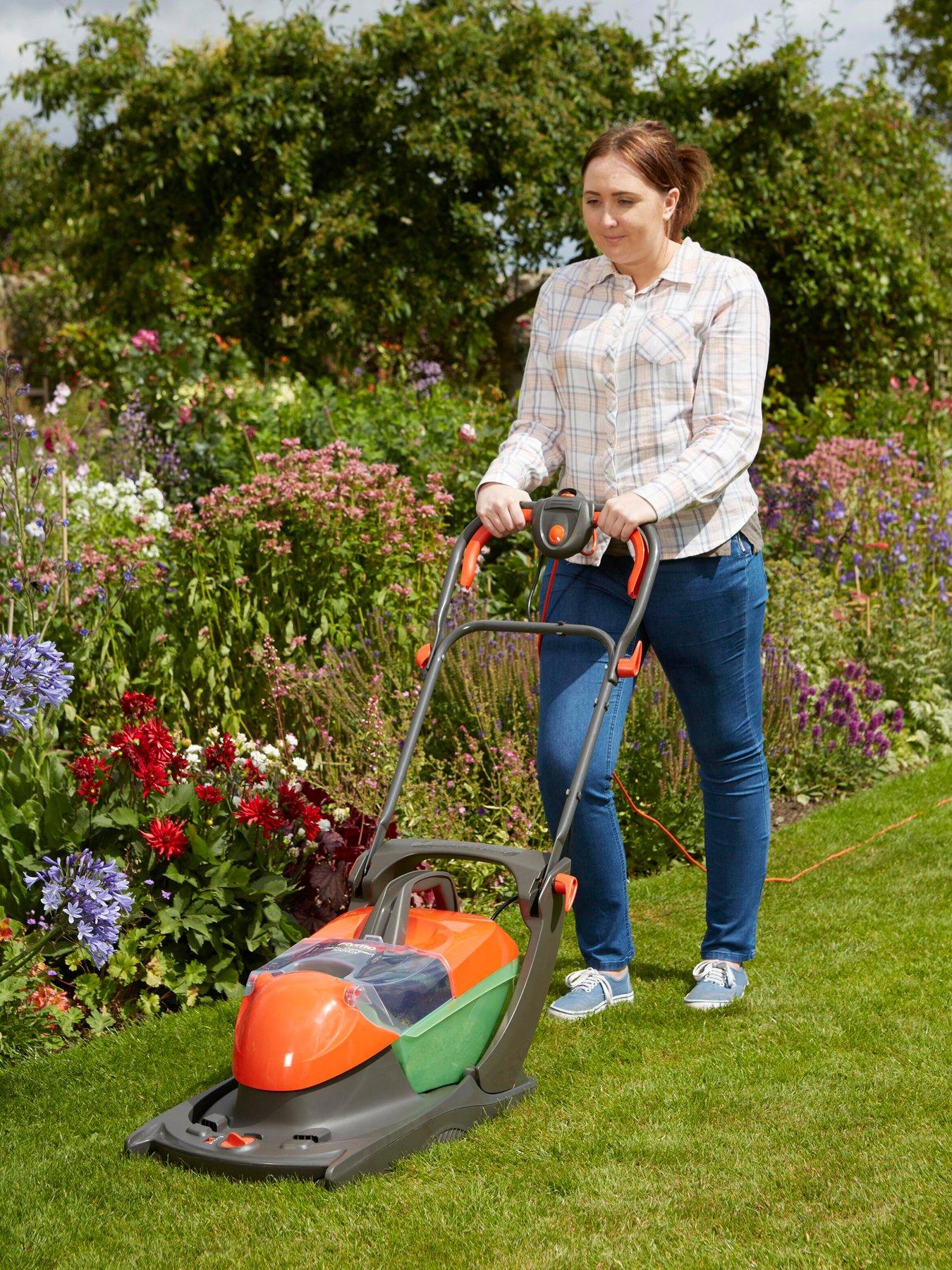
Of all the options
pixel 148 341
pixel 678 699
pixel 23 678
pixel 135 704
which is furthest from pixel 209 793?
pixel 148 341

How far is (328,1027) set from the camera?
2453 millimetres

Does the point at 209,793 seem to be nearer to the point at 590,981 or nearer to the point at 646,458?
the point at 590,981

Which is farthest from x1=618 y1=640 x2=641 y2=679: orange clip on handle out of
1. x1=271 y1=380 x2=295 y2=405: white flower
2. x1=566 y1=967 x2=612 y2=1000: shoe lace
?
x1=271 y1=380 x2=295 y2=405: white flower

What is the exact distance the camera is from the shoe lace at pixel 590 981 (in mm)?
3355

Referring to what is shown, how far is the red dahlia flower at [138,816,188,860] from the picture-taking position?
344cm

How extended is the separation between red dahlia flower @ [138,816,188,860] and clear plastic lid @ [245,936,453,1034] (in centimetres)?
84

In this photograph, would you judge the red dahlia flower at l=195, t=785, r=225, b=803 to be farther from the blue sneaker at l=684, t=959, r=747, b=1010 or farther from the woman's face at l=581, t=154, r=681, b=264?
the woman's face at l=581, t=154, r=681, b=264

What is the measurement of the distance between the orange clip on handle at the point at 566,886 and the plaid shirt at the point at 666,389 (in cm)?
Answer: 71

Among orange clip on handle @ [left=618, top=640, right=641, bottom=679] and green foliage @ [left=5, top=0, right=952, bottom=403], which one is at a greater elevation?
green foliage @ [left=5, top=0, right=952, bottom=403]

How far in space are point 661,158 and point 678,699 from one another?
1.19 metres

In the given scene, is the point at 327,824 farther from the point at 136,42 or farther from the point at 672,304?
the point at 136,42

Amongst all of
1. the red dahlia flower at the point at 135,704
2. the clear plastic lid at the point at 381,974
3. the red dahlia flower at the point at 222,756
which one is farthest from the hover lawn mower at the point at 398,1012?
the red dahlia flower at the point at 135,704

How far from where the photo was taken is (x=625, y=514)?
2.83m

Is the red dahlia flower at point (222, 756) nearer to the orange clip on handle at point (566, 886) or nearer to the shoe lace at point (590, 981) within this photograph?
the shoe lace at point (590, 981)
